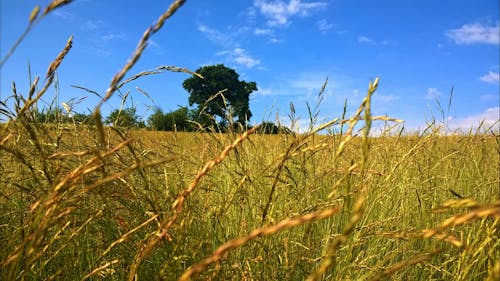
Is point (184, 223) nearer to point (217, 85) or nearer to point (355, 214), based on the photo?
point (355, 214)

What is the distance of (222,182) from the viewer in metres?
3.27

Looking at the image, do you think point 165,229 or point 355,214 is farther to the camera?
point 165,229

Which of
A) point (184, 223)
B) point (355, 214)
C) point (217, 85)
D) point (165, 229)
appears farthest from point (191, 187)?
point (217, 85)

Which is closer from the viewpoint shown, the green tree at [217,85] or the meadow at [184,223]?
the meadow at [184,223]

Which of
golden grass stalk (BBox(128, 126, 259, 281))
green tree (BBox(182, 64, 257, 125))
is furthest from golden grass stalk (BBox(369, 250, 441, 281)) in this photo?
green tree (BBox(182, 64, 257, 125))

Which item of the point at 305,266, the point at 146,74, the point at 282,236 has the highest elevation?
the point at 146,74

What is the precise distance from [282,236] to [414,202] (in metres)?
1.55

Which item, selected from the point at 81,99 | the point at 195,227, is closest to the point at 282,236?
the point at 195,227

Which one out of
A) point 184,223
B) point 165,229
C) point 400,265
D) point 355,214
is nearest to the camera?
point 355,214

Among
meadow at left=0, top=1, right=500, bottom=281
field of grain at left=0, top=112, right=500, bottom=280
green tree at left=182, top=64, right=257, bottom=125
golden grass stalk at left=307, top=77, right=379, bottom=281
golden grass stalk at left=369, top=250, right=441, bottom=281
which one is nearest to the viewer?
golden grass stalk at left=307, top=77, right=379, bottom=281

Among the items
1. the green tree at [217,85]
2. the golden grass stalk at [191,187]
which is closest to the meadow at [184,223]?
the golden grass stalk at [191,187]

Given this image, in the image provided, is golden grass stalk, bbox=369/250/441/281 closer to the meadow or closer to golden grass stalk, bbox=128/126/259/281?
the meadow

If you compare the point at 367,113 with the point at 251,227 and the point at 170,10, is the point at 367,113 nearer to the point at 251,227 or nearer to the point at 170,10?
the point at 170,10

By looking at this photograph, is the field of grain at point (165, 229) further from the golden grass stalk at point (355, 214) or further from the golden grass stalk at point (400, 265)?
the golden grass stalk at point (355, 214)
